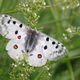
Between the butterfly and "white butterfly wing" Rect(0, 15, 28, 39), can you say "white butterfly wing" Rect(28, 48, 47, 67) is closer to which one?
the butterfly

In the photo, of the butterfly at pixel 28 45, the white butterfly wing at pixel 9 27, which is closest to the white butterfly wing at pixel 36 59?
the butterfly at pixel 28 45

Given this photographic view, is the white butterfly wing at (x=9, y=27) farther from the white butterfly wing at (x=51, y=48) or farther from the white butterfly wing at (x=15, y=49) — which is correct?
the white butterfly wing at (x=51, y=48)

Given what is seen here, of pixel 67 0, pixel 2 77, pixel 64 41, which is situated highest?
pixel 67 0

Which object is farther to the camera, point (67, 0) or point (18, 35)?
point (67, 0)

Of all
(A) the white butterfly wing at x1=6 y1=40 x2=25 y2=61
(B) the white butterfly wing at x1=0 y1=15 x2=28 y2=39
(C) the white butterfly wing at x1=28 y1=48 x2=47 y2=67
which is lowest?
(C) the white butterfly wing at x1=28 y1=48 x2=47 y2=67

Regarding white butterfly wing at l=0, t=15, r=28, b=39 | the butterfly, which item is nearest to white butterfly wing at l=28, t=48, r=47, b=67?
the butterfly

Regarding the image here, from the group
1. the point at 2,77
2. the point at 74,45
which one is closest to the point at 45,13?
the point at 74,45

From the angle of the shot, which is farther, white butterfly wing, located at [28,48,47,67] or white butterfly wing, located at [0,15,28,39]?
white butterfly wing, located at [0,15,28,39]

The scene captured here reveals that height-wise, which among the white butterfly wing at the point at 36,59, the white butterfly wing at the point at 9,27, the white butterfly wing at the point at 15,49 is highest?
the white butterfly wing at the point at 9,27

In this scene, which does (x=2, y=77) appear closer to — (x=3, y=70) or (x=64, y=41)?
(x=3, y=70)
